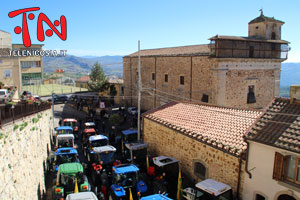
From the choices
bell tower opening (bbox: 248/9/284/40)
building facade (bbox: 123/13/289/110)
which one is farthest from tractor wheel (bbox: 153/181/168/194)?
bell tower opening (bbox: 248/9/284/40)

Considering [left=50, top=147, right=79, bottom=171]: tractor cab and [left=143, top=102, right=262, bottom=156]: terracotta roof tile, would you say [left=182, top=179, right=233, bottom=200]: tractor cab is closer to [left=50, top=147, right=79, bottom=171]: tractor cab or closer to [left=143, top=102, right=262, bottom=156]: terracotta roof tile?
[left=143, top=102, right=262, bottom=156]: terracotta roof tile

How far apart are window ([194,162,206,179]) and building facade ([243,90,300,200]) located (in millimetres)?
2673

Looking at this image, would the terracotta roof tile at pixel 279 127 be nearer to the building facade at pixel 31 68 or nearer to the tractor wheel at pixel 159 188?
the tractor wheel at pixel 159 188

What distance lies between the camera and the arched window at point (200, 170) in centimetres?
1295

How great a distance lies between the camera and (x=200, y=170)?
13.2m

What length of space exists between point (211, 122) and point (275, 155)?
18.3 ft

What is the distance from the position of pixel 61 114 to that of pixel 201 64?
1947 centimetres

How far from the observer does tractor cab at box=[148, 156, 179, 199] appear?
12195 mm

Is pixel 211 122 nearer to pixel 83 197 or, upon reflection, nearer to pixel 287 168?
pixel 287 168

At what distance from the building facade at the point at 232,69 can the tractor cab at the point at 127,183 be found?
1128cm

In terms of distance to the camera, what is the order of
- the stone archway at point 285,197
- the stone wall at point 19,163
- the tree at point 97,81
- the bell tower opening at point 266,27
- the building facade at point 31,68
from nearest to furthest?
the stone wall at point 19,163 → the stone archway at point 285,197 → the bell tower opening at point 266,27 → the tree at point 97,81 → the building facade at point 31,68

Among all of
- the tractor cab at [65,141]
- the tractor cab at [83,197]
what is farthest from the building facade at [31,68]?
the tractor cab at [83,197]

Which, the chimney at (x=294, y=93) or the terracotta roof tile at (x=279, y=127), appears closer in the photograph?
the terracotta roof tile at (x=279, y=127)

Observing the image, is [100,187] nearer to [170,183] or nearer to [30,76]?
[170,183]
